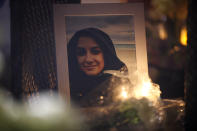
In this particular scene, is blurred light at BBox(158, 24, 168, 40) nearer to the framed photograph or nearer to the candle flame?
the framed photograph

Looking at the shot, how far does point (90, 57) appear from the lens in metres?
2.68

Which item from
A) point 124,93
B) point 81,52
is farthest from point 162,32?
point 124,93

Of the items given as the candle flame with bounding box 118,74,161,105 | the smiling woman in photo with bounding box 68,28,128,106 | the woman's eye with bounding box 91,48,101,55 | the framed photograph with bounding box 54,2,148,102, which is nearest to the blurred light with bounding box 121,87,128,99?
the candle flame with bounding box 118,74,161,105

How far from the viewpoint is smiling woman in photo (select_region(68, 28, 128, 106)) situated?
102 inches

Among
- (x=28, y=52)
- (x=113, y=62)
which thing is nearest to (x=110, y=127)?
(x=113, y=62)

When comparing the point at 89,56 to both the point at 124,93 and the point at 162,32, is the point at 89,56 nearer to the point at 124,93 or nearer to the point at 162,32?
the point at 124,93

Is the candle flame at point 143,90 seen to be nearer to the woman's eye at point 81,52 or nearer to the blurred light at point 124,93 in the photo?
the blurred light at point 124,93

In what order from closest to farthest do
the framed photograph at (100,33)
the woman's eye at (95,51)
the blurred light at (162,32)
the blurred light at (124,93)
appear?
the blurred light at (124,93)
the framed photograph at (100,33)
the woman's eye at (95,51)
the blurred light at (162,32)

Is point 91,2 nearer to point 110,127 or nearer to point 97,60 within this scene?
point 97,60

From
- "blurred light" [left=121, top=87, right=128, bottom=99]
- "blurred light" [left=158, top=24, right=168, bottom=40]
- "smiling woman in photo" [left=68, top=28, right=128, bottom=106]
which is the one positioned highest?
"blurred light" [left=158, top=24, right=168, bottom=40]

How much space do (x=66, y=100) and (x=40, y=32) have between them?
876 millimetres

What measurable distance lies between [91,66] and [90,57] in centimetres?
11

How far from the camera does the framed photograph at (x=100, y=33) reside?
8.41 ft

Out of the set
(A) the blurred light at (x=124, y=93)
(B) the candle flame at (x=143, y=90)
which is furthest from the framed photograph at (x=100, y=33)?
(A) the blurred light at (x=124, y=93)
